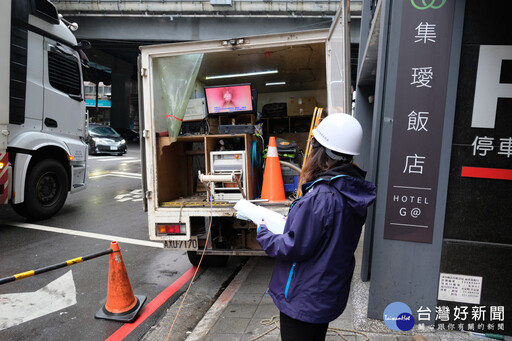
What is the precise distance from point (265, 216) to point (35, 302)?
10.2 ft

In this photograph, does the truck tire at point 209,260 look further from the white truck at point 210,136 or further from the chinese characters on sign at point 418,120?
the chinese characters on sign at point 418,120

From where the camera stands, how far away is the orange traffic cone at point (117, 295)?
325cm

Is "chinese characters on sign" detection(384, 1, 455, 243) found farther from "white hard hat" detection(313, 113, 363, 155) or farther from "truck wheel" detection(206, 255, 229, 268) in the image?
"truck wheel" detection(206, 255, 229, 268)

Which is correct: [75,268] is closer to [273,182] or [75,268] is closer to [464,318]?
[273,182]

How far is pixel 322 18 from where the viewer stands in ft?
50.4

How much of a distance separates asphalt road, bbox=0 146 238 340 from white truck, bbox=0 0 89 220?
0.69 metres

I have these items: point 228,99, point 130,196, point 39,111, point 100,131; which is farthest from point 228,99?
point 100,131

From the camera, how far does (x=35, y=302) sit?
11.6 feet

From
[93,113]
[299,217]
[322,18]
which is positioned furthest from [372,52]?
[93,113]

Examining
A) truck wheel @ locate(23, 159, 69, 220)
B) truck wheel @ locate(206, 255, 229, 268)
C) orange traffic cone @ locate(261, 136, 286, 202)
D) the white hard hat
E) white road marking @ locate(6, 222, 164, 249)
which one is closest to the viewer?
the white hard hat

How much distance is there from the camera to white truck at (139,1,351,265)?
369 cm

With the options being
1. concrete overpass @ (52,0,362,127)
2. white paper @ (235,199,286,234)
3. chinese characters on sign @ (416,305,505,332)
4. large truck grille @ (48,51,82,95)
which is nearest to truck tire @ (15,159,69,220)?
large truck grille @ (48,51,82,95)

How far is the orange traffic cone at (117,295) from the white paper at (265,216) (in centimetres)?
179

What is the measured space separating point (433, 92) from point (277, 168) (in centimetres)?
188
